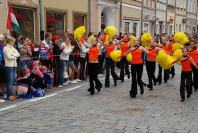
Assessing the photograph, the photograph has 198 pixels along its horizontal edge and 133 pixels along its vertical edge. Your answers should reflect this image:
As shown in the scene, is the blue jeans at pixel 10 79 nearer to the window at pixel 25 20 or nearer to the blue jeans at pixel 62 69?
the blue jeans at pixel 62 69

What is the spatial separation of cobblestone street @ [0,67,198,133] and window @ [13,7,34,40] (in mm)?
5114

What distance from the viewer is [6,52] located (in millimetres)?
10578

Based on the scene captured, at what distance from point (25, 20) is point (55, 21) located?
8.84ft

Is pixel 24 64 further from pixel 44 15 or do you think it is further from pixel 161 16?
pixel 161 16

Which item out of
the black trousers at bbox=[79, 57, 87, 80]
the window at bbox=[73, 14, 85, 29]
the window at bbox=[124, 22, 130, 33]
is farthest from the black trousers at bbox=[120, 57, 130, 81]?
the window at bbox=[124, 22, 130, 33]

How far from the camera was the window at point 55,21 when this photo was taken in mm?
18141

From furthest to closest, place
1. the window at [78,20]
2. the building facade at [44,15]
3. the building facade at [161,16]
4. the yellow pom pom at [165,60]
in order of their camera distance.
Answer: the building facade at [161,16]
the window at [78,20]
the building facade at [44,15]
the yellow pom pom at [165,60]

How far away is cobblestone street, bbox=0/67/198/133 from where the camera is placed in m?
7.81

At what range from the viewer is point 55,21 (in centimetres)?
1883

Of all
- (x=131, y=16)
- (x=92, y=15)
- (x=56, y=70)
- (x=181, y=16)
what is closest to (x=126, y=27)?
(x=131, y=16)

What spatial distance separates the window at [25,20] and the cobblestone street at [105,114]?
5.11 meters

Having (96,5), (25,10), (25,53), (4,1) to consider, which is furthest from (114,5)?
(25,53)

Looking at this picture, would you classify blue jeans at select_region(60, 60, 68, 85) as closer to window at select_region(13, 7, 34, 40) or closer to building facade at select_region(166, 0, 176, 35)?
window at select_region(13, 7, 34, 40)

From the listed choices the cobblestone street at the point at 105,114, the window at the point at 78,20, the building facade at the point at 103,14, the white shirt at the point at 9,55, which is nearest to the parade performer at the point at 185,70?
the cobblestone street at the point at 105,114
